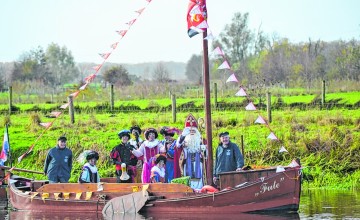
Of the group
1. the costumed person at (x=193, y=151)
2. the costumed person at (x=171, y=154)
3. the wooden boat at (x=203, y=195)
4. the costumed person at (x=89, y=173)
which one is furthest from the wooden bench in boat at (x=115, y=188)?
the costumed person at (x=171, y=154)

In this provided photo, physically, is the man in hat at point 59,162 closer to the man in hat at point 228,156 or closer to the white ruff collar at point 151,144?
the white ruff collar at point 151,144

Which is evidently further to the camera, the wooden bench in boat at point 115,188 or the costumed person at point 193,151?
the costumed person at point 193,151

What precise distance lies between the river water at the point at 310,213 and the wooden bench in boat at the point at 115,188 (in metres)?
0.54

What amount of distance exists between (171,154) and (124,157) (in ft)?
3.63

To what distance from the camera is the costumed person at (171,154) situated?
2334 centimetres

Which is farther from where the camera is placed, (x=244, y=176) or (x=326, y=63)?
(x=326, y=63)

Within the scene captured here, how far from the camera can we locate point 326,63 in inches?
2552

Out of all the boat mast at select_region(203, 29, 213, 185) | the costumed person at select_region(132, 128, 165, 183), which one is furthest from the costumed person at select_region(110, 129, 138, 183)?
the boat mast at select_region(203, 29, 213, 185)

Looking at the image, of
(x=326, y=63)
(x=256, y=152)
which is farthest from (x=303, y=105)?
(x=326, y=63)

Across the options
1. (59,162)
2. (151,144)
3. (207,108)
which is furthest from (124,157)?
(207,108)

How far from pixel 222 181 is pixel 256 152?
8128mm

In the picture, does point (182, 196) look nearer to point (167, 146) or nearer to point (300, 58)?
point (167, 146)

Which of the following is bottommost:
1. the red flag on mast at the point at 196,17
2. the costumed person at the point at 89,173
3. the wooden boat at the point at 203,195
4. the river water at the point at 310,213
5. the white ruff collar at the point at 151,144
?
the river water at the point at 310,213

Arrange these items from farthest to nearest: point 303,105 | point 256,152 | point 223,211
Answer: point 303,105 → point 256,152 → point 223,211
